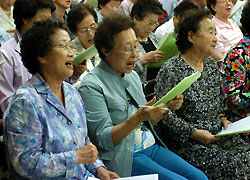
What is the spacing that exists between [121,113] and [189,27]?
95 cm

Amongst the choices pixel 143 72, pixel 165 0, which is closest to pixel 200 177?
pixel 143 72

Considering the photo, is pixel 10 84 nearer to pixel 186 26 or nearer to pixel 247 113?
pixel 186 26

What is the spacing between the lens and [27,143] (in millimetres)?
1817

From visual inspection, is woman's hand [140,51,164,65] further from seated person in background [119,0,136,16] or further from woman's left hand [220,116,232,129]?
seated person in background [119,0,136,16]

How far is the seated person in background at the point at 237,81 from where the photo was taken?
123 inches

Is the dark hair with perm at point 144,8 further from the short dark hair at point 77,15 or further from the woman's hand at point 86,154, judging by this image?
the woman's hand at point 86,154

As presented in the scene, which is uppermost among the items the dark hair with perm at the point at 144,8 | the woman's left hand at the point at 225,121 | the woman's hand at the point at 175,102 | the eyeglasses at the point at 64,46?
the eyeglasses at the point at 64,46

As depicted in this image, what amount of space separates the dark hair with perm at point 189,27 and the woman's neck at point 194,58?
35 millimetres

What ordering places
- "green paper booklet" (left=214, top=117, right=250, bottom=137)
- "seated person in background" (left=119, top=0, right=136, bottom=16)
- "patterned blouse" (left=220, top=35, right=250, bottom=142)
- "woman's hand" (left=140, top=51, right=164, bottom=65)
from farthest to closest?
"seated person in background" (left=119, top=0, right=136, bottom=16) → "woman's hand" (left=140, top=51, right=164, bottom=65) → "patterned blouse" (left=220, top=35, right=250, bottom=142) → "green paper booklet" (left=214, top=117, right=250, bottom=137)

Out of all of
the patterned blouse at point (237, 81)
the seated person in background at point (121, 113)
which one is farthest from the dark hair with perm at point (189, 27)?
the seated person in background at point (121, 113)

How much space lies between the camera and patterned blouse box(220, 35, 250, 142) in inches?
123

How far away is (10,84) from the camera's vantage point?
251 cm

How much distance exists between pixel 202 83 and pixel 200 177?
0.72m

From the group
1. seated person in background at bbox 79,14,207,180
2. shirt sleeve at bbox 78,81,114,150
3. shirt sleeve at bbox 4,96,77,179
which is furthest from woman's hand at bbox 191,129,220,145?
shirt sleeve at bbox 4,96,77,179
